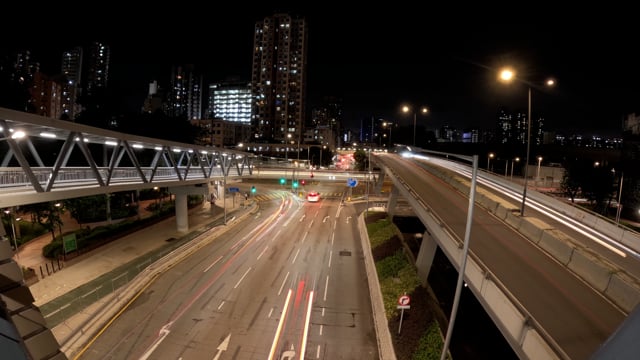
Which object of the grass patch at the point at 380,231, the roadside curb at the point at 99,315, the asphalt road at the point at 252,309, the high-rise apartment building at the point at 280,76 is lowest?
the asphalt road at the point at 252,309

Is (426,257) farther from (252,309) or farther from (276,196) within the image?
(276,196)

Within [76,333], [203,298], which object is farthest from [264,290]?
[76,333]

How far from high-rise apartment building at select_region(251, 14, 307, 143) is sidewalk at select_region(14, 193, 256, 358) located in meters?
116

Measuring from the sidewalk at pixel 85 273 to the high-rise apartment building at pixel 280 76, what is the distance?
381ft

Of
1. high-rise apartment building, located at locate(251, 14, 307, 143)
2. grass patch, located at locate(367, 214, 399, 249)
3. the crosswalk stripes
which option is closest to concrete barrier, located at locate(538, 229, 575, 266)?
grass patch, located at locate(367, 214, 399, 249)

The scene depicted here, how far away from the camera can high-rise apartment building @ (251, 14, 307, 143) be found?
492ft

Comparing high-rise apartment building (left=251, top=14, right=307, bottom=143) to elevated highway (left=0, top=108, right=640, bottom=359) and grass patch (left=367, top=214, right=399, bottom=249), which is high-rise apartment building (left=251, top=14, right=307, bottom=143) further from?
elevated highway (left=0, top=108, right=640, bottom=359)

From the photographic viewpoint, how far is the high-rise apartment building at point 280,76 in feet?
492

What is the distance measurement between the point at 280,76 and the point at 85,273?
14025 cm

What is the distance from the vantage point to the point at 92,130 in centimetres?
1755

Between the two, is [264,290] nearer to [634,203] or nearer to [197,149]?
[197,149]

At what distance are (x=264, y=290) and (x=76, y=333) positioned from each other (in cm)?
975

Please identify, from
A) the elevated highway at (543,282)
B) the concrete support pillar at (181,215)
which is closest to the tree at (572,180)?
the elevated highway at (543,282)

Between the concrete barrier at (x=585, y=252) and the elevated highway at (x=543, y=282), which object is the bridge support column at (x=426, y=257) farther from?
the concrete barrier at (x=585, y=252)
